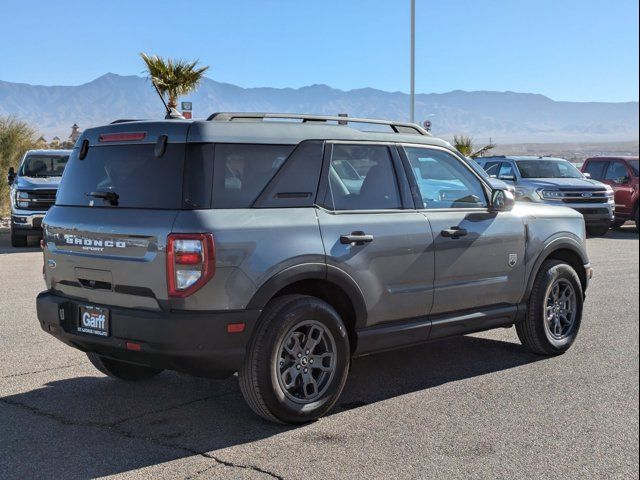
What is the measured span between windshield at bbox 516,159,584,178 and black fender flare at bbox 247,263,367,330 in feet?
49.3

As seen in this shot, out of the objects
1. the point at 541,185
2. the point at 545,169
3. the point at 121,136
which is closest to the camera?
the point at 121,136

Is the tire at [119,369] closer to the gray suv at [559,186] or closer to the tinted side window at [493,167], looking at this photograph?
the gray suv at [559,186]

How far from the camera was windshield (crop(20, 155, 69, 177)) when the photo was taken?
16422 mm

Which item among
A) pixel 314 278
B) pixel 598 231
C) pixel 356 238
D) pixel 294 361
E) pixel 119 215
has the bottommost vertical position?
pixel 294 361

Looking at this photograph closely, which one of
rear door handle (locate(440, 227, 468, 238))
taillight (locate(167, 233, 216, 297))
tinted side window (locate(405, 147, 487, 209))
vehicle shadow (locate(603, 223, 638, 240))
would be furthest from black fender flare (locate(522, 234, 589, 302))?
vehicle shadow (locate(603, 223, 638, 240))

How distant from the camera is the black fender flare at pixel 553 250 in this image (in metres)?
6.39

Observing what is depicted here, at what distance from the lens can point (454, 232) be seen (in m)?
5.70

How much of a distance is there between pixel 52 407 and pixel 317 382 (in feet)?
6.10

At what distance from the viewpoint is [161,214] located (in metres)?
4.57

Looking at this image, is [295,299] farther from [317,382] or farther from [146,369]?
[146,369]

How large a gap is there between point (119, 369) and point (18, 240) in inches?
450

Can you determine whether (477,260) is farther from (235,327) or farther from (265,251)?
→ (235,327)

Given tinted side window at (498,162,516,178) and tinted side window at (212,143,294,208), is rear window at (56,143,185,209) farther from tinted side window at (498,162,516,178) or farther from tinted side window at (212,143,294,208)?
tinted side window at (498,162,516,178)

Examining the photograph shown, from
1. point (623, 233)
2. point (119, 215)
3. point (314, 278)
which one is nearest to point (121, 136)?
point (119, 215)
